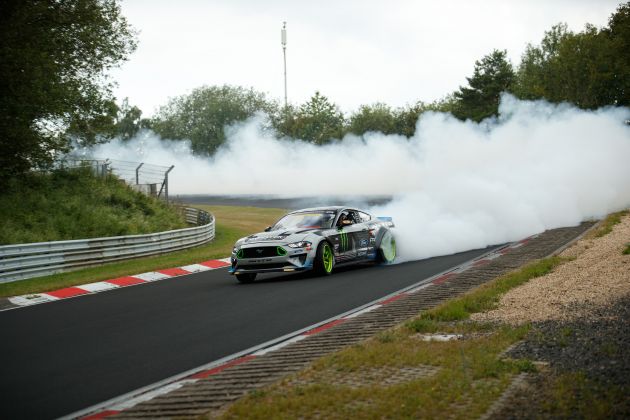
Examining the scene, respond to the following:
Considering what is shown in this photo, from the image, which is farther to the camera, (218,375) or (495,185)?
(495,185)

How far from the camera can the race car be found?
15.1 meters

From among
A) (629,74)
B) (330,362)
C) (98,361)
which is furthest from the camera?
(629,74)

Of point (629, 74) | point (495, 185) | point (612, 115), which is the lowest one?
point (495, 185)

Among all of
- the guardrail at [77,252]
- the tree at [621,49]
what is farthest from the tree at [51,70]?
the tree at [621,49]

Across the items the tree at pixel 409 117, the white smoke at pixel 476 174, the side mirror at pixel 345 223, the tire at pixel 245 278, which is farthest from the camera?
the tree at pixel 409 117

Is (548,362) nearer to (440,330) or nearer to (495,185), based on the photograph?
(440,330)

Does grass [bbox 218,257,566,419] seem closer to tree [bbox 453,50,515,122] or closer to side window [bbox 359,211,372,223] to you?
side window [bbox 359,211,372,223]

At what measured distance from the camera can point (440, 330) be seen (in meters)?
8.44

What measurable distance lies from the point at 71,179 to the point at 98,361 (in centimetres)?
2300

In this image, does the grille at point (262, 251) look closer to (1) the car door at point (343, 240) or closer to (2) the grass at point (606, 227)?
(1) the car door at point (343, 240)

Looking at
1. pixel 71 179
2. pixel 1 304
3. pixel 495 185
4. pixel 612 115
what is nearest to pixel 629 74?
pixel 612 115

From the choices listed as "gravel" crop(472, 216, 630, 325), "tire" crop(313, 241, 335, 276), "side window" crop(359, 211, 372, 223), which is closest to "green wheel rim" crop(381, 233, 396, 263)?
"side window" crop(359, 211, 372, 223)

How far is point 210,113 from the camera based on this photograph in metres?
104

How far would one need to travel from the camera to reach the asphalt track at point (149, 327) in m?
7.18
